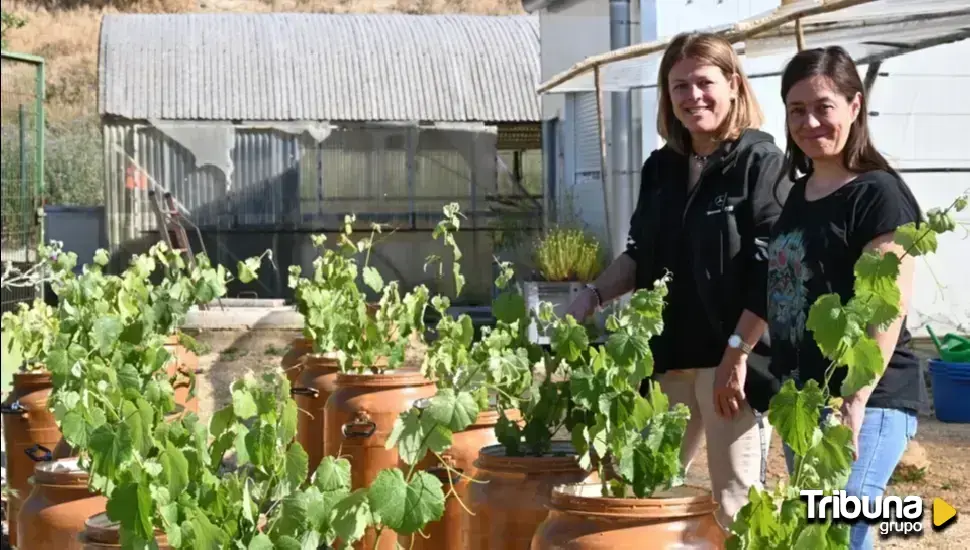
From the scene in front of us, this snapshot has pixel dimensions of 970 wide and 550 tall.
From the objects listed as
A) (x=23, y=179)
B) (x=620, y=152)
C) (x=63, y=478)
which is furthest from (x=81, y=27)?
(x=63, y=478)

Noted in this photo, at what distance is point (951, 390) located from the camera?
286 inches

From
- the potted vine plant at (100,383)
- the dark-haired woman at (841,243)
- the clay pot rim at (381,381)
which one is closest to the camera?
the dark-haired woman at (841,243)

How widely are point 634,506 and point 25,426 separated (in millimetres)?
3055

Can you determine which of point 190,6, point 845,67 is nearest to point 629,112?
point 845,67

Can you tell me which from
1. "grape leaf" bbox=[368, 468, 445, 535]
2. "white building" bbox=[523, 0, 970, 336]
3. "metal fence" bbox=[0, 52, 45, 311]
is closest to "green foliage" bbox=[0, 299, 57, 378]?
"grape leaf" bbox=[368, 468, 445, 535]

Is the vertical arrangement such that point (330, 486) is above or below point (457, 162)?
below

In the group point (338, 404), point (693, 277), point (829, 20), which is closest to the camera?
point (693, 277)

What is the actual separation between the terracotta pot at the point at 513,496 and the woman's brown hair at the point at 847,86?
768 millimetres

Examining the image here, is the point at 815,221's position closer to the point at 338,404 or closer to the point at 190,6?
the point at 338,404

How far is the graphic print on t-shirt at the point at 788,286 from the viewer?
2.71 metres

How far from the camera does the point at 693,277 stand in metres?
3.33

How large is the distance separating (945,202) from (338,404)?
6.51 m

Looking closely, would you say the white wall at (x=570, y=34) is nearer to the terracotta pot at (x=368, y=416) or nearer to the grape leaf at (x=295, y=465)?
the terracotta pot at (x=368, y=416)

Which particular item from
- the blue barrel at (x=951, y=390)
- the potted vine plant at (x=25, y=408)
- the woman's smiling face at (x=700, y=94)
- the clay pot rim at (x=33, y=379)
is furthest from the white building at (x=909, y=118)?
the woman's smiling face at (x=700, y=94)
